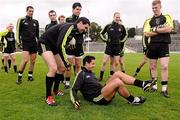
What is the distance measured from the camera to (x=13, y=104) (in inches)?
384

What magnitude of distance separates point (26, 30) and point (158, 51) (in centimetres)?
512

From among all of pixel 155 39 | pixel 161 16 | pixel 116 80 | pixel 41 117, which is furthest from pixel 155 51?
pixel 41 117

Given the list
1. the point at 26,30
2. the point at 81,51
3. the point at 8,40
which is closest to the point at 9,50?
the point at 8,40

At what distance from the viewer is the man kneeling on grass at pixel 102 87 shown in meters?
9.22

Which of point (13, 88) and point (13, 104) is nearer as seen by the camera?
point (13, 104)

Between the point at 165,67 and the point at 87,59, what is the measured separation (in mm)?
2655

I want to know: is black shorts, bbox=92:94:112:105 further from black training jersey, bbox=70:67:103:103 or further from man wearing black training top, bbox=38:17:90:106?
man wearing black training top, bbox=38:17:90:106

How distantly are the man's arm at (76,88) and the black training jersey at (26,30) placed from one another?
4654 mm

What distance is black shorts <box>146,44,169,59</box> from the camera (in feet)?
36.3

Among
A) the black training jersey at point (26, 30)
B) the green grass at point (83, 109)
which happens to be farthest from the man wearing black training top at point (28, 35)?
the green grass at point (83, 109)

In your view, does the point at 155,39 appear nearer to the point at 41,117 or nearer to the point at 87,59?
the point at 87,59

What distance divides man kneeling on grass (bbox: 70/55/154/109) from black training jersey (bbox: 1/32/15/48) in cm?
1026

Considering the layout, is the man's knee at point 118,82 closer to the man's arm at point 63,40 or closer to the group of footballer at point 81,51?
the group of footballer at point 81,51

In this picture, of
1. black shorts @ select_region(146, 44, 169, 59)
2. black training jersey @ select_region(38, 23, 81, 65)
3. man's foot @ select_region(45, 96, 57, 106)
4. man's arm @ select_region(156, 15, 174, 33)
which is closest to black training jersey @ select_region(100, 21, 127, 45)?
black shorts @ select_region(146, 44, 169, 59)
